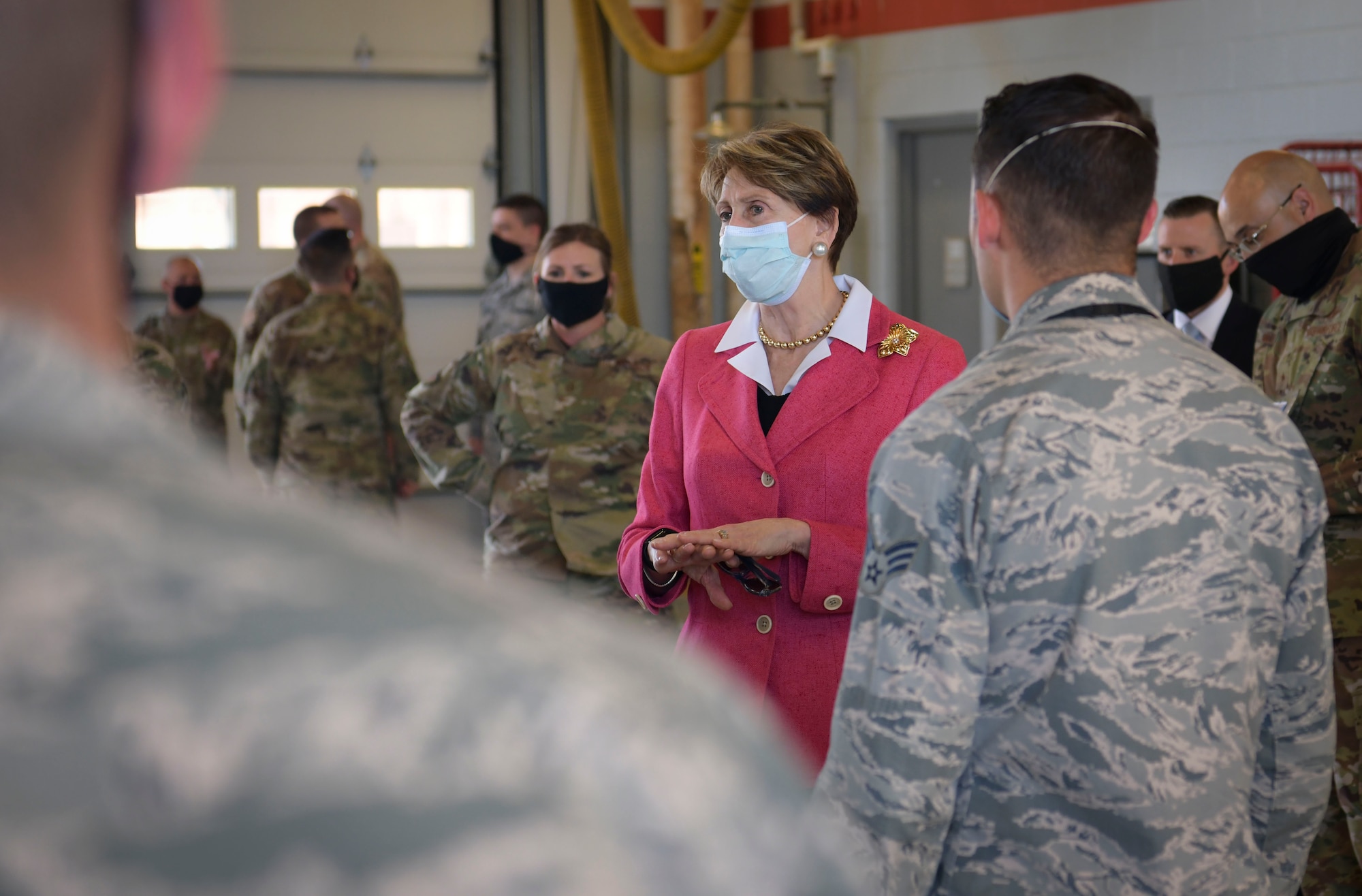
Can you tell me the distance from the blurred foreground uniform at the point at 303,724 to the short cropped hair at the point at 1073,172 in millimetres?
1221

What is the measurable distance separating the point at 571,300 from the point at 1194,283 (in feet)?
9.06

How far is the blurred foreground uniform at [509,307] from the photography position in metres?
6.26

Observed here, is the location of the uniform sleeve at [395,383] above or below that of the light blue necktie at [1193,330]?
below

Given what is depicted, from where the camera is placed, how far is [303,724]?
373 millimetres

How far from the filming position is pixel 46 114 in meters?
0.43

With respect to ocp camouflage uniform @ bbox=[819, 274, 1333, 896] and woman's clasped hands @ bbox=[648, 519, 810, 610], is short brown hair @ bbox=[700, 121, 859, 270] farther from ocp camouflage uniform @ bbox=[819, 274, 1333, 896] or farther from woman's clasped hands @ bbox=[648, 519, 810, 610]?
ocp camouflage uniform @ bbox=[819, 274, 1333, 896]

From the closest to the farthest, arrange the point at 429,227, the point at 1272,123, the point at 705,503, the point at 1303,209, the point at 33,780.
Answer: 1. the point at 33,780
2. the point at 705,503
3. the point at 1303,209
4. the point at 1272,123
5. the point at 429,227

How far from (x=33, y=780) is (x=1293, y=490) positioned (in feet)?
4.69

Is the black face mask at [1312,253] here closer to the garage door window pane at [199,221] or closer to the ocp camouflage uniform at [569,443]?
the ocp camouflage uniform at [569,443]

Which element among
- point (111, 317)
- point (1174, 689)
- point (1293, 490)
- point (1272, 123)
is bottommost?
point (1174, 689)

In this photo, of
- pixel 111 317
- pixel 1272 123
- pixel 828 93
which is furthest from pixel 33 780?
pixel 828 93

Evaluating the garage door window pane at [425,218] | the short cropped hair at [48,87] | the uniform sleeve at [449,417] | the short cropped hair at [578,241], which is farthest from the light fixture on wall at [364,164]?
the short cropped hair at [48,87]

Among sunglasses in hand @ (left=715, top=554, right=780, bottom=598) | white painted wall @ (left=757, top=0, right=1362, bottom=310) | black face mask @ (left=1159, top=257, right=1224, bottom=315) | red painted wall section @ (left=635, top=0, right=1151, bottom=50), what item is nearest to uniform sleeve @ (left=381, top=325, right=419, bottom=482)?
black face mask @ (left=1159, top=257, right=1224, bottom=315)

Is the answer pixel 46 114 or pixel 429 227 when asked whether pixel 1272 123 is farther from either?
pixel 46 114
